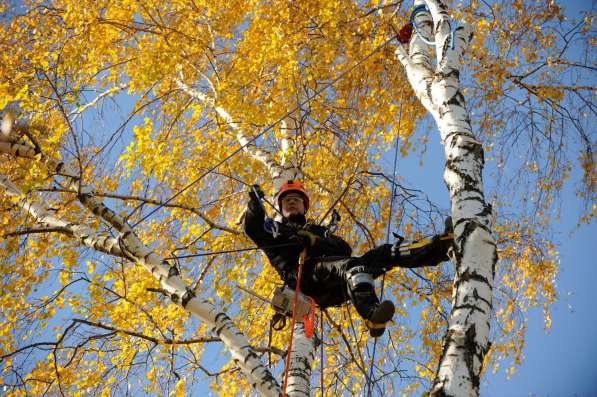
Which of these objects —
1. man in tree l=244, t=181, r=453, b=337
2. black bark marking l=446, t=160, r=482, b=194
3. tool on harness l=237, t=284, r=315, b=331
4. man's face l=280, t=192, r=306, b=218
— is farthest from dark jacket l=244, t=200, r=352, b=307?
black bark marking l=446, t=160, r=482, b=194

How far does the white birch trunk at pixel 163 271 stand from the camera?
3.69 meters

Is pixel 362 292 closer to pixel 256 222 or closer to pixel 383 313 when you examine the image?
pixel 383 313

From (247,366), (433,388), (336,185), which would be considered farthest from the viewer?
(336,185)

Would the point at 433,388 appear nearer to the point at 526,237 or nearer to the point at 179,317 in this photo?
the point at 179,317

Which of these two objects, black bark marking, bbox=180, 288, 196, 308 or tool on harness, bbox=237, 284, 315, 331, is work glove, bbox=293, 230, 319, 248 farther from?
black bark marking, bbox=180, 288, 196, 308

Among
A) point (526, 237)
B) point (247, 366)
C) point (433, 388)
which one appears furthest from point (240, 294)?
point (433, 388)

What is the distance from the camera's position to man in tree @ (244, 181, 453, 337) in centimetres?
380

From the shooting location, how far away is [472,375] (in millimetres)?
2654

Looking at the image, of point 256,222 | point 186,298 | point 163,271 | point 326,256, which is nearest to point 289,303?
point 326,256

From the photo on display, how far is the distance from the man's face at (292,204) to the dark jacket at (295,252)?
1.01 feet

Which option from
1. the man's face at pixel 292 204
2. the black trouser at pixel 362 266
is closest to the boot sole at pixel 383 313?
the black trouser at pixel 362 266

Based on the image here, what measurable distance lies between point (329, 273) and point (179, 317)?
7.97 ft

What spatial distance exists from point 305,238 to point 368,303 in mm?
949

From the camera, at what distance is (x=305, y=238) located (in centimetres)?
453
